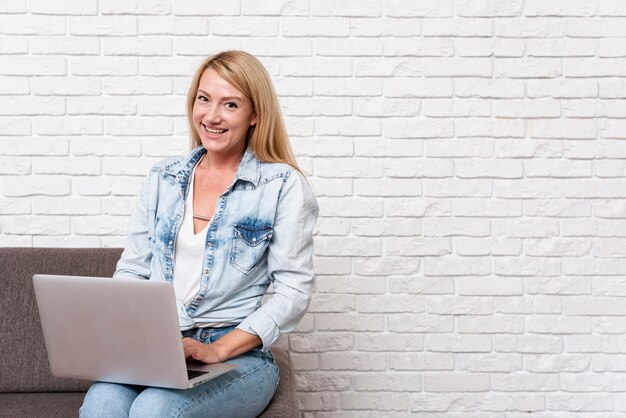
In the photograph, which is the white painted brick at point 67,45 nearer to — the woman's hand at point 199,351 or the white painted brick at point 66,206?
the white painted brick at point 66,206

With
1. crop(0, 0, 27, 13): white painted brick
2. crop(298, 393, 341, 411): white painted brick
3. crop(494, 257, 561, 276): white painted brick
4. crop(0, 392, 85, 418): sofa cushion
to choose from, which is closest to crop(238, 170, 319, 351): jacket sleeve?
crop(0, 392, 85, 418): sofa cushion

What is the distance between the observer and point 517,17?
2.83 metres

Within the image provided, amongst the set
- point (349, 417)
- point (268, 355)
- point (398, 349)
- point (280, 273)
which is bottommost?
point (349, 417)

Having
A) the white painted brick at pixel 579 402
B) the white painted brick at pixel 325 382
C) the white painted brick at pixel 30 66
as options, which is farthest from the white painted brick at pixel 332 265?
the white painted brick at pixel 30 66

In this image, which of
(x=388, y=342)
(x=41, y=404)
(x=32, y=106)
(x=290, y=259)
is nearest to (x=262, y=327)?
(x=290, y=259)

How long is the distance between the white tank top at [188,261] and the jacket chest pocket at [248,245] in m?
0.09

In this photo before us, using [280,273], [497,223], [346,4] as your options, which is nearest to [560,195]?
[497,223]

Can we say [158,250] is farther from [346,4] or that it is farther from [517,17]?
[517,17]

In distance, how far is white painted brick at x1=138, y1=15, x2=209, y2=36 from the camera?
9.14 feet

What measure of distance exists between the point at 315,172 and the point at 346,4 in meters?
0.62

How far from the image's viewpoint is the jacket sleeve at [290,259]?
1960mm

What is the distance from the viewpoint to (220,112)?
80.4 inches

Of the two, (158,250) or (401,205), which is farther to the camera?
(401,205)

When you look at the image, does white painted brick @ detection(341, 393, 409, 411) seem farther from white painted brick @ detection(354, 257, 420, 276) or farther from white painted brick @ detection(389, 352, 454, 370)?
white painted brick @ detection(354, 257, 420, 276)
